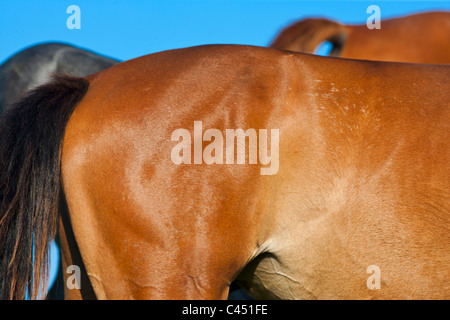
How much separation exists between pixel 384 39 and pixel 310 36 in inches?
35.2

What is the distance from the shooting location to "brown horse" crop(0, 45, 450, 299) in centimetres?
179

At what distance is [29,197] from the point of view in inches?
75.4

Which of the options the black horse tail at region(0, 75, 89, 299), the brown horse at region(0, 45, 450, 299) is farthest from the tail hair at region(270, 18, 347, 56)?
the black horse tail at region(0, 75, 89, 299)

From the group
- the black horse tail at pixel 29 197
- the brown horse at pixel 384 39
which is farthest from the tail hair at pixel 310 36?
the black horse tail at pixel 29 197

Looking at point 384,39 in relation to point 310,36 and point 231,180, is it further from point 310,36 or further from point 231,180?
point 231,180

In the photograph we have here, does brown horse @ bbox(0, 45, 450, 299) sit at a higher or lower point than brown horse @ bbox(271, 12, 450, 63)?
lower

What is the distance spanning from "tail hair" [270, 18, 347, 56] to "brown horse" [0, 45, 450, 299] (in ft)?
12.4

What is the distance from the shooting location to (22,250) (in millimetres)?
1893

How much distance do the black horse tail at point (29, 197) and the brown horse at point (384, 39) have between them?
13.5ft

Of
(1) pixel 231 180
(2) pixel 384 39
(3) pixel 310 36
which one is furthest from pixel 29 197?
(2) pixel 384 39

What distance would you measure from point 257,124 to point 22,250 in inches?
40.1

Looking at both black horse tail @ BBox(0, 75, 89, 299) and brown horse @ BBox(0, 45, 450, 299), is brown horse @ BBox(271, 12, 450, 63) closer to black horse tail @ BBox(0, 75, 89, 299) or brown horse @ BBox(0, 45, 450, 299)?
brown horse @ BBox(0, 45, 450, 299)

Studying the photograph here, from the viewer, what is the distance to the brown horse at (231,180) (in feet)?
5.87

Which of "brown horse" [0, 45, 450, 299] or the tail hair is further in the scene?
the tail hair
